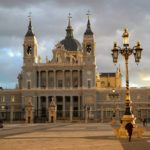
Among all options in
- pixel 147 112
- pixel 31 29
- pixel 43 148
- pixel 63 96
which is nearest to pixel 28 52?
pixel 31 29

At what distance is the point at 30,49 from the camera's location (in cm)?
14612

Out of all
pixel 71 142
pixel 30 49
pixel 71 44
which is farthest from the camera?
pixel 71 44

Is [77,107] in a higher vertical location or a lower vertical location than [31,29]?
lower

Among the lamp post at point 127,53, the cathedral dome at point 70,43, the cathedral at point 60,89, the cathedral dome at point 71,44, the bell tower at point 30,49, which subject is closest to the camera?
the lamp post at point 127,53

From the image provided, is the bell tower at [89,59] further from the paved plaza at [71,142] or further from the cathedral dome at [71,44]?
the paved plaza at [71,142]

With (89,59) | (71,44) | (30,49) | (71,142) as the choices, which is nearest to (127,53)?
(71,142)

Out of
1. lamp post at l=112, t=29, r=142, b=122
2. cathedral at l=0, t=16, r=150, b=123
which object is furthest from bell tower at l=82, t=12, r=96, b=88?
lamp post at l=112, t=29, r=142, b=122

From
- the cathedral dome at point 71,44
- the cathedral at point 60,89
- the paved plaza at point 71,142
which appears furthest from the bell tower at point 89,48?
the paved plaza at point 71,142

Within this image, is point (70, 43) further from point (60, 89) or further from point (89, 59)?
point (60, 89)

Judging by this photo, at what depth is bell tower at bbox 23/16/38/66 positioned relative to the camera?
475 feet

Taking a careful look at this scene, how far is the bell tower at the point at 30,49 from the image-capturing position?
5699 inches

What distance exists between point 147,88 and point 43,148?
120982 mm

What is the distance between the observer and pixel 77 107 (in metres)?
142

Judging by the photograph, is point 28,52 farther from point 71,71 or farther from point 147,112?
point 147,112
